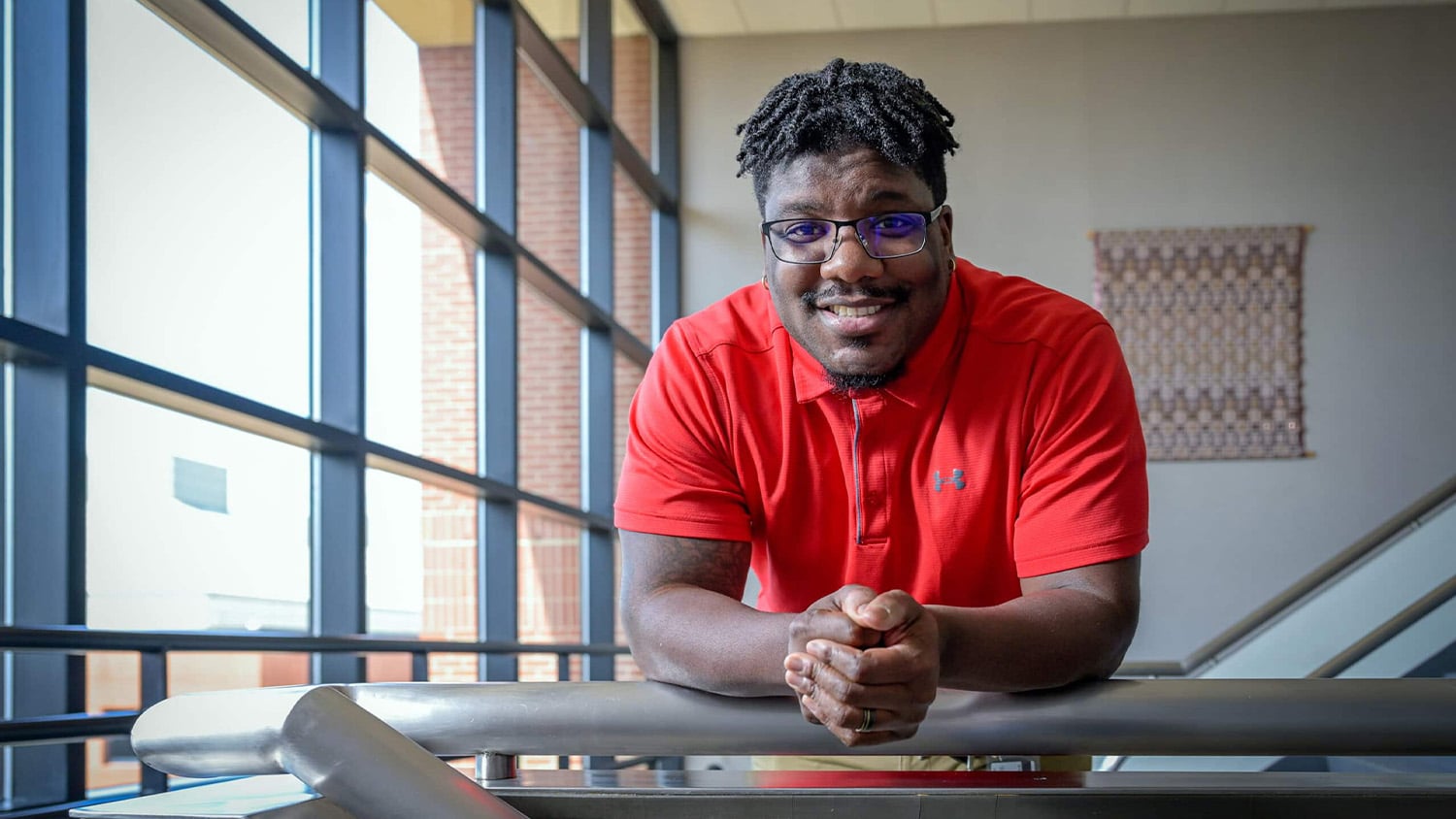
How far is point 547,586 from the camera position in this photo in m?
6.61

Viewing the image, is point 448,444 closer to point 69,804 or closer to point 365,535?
point 365,535

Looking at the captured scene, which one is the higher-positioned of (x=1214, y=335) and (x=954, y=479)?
(x=1214, y=335)

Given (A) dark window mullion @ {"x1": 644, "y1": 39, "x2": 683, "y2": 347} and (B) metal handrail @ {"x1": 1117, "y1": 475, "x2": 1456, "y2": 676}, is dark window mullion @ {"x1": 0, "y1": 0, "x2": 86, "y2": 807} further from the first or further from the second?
(A) dark window mullion @ {"x1": 644, "y1": 39, "x2": 683, "y2": 347}

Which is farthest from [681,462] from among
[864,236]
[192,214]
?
[192,214]

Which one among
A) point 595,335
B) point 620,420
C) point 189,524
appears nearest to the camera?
point 189,524

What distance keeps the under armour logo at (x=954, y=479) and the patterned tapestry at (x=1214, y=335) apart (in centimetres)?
669

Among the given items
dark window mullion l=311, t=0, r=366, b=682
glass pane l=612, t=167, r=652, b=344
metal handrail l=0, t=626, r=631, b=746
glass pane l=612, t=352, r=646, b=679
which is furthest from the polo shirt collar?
glass pane l=612, t=167, r=652, b=344

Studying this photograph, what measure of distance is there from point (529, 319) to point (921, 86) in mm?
5001

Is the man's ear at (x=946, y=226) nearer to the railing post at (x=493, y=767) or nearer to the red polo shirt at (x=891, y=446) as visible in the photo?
the red polo shirt at (x=891, y=446)

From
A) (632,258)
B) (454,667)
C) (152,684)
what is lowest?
(454,667)

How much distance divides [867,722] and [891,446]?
63cm

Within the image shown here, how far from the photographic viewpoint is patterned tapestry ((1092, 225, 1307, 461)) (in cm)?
795

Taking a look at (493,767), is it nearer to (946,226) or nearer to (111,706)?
(946,226)

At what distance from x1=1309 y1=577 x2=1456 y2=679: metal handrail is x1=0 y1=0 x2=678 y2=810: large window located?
2813 millimetres
